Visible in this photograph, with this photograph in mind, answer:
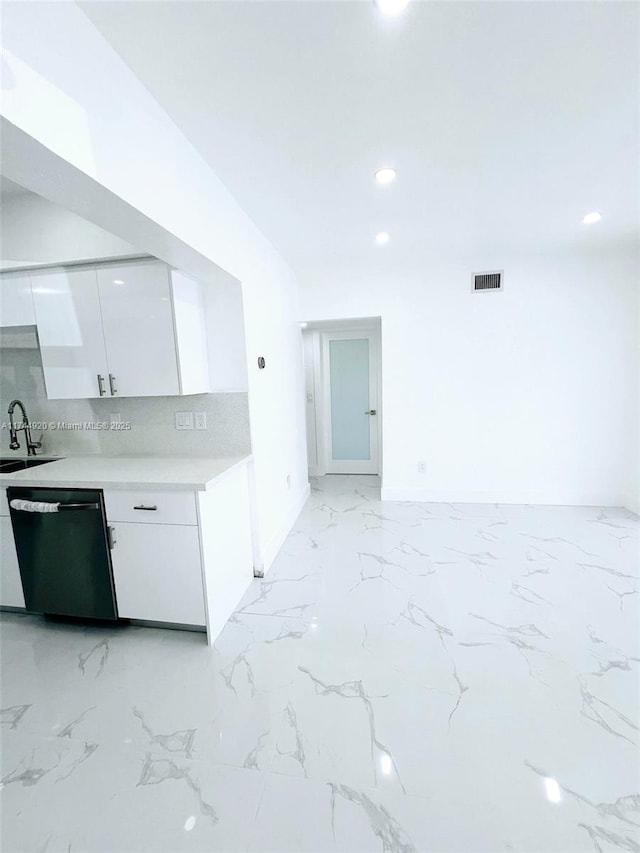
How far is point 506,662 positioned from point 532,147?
8.65 ft

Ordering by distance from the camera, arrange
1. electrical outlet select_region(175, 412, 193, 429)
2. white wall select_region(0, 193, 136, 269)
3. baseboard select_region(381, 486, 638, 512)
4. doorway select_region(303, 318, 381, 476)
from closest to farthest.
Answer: white wall select_region(0, 193, 136, 269) → electrical outlet select_region(175, 412, 193, 429) → baseboard select_region(381, 486, 638, 512) → doorway select_region(303, 318, 381, 476)

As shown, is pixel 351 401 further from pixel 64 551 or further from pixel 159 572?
pixel 64 551

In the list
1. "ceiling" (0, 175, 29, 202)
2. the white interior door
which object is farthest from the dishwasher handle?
the white interior door

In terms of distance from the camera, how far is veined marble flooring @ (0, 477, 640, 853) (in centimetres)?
111

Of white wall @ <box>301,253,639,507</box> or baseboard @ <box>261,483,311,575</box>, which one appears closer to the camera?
baseboard @ <box>261,483,311,575</box>

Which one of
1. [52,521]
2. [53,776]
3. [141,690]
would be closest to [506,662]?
[141,690]

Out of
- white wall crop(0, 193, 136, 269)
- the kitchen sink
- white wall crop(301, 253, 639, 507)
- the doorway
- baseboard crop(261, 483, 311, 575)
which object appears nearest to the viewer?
white wall crop(0, 193, 136, 269)

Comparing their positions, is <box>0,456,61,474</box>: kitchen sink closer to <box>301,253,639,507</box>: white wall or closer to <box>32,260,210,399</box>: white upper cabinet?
<box>32,260,210,399</box>: white upper cabinet

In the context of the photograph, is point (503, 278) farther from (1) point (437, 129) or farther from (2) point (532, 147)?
(1) point (437, 129)

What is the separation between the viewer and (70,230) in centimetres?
207

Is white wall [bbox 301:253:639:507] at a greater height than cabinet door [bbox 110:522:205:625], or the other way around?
white wall [bbox 301:253:639:507]

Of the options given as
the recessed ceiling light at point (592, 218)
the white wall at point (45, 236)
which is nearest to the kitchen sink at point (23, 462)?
the white wall at point (45, 236)

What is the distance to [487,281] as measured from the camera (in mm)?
3518

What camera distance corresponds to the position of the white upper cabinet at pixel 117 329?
209cm
